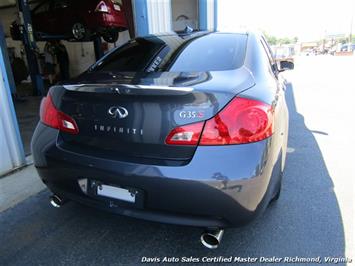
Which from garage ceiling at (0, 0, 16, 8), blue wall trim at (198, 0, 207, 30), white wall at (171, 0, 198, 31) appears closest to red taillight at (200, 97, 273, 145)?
blue wall trim at (198, 0, 207, 30)

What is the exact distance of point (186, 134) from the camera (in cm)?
171

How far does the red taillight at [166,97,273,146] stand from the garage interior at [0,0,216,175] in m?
1.96

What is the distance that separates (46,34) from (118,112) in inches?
335

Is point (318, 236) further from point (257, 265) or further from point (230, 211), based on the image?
point (230, 211)

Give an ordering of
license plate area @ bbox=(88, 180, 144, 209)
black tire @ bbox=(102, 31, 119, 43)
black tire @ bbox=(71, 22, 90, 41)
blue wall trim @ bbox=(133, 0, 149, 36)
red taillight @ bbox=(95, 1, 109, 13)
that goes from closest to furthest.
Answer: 1. license plate area @ bbox=(88, 180, 144, 209)
2. blue wall trim @ bbox=(133, 0, 149, 36)
3. red taillight @ bbox=(95, 1, 109, 13)
4. black tire @ bbox=(71, 22, 90, 41)
5. black tire @ bbox=(102, 31, 119, 43)

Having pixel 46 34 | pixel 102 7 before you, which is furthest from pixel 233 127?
pixel 46 34

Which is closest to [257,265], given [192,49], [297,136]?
[192,49]

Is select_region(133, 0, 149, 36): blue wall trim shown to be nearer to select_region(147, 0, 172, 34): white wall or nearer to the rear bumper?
select_region(147, 0, 172, 34): white wall

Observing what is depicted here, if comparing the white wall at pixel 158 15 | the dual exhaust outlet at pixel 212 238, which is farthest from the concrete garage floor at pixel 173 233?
the white wall at pixel 158 15

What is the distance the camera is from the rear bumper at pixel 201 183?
1647mm

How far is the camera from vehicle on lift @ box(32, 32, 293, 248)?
167 cm

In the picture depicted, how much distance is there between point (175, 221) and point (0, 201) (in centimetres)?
188

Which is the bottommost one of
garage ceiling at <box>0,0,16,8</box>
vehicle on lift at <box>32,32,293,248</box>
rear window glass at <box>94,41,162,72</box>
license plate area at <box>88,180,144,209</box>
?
license plate area at <box>88,180,144,209</box>

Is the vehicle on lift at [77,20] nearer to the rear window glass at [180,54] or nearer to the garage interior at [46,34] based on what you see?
the garage interior at [46,34]
